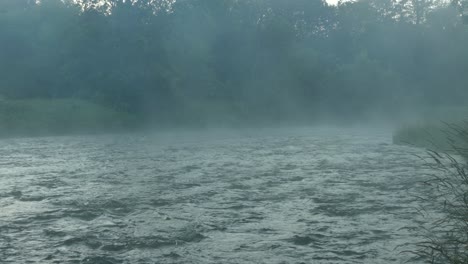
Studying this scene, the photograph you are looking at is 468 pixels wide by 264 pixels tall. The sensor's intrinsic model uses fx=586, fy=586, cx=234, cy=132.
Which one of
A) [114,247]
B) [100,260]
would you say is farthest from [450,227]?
[100,260]

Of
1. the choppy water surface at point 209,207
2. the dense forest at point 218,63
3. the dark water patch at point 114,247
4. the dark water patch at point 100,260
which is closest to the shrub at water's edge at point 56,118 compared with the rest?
the dense forest at point 218,63

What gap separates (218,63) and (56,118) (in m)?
20.3

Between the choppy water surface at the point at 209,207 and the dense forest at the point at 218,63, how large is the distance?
82.7ft

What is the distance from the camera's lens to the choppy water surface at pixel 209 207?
1002cm

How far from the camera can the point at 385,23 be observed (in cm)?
7012

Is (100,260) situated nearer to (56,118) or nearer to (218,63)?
(56,118)

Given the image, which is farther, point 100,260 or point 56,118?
point 56,118

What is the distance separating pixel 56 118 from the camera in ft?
134

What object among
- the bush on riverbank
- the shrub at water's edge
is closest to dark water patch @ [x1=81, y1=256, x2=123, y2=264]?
the bush on riverbank

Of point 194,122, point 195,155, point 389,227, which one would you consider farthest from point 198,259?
point 194,122

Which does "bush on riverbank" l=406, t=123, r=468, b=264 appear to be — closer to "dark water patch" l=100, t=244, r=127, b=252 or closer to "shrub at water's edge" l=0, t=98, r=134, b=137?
"dark water patch" l=100, t=244, r=127, b=252

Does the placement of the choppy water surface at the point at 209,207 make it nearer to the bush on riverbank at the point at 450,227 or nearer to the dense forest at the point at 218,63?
the bush on riverbank at the point at 450,227

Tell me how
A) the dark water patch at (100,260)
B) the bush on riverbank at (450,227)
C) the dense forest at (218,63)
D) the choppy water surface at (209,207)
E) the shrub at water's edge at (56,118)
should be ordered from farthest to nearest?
1. the dense forest at (218,63)
2. the shrub at water's edge at (56,118)
3. the choppy water surface at (209,207)
4. the dark water patch at (100,260)
5. the bush on riverbank at (450,227)

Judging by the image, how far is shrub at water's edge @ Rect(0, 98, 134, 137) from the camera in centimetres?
3809
